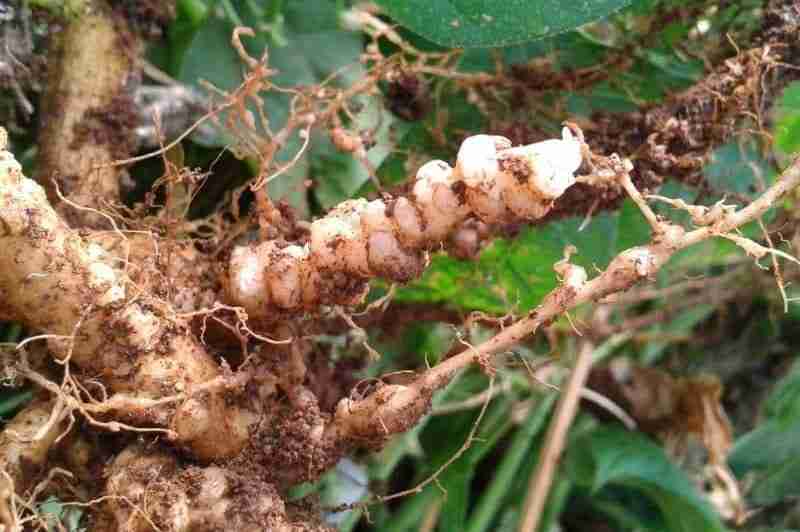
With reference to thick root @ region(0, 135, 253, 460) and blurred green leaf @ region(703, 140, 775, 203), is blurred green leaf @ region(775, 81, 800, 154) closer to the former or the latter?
blurred green leaf @ region(703, 140, 775, 203)

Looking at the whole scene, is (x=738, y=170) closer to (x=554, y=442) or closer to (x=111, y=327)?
(x=554, y=442)

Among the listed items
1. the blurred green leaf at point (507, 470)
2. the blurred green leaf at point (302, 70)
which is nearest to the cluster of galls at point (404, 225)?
the blurred green leaf at point (302, 70)

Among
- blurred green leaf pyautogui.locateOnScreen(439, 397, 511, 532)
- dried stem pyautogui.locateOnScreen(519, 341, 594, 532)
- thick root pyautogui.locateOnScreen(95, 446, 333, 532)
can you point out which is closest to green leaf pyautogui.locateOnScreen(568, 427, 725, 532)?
dried stem pyautogui.locateOnScreen(519, 341, 594, 532)

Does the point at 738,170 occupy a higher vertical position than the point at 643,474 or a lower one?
higher

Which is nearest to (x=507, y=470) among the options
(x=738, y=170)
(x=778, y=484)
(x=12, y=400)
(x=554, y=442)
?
(x=554, y=442)

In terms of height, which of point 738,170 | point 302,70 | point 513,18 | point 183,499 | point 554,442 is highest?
point 738,170

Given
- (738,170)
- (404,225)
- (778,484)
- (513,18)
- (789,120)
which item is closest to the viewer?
(404,225)

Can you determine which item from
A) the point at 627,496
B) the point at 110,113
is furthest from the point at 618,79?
the point at 627,496
